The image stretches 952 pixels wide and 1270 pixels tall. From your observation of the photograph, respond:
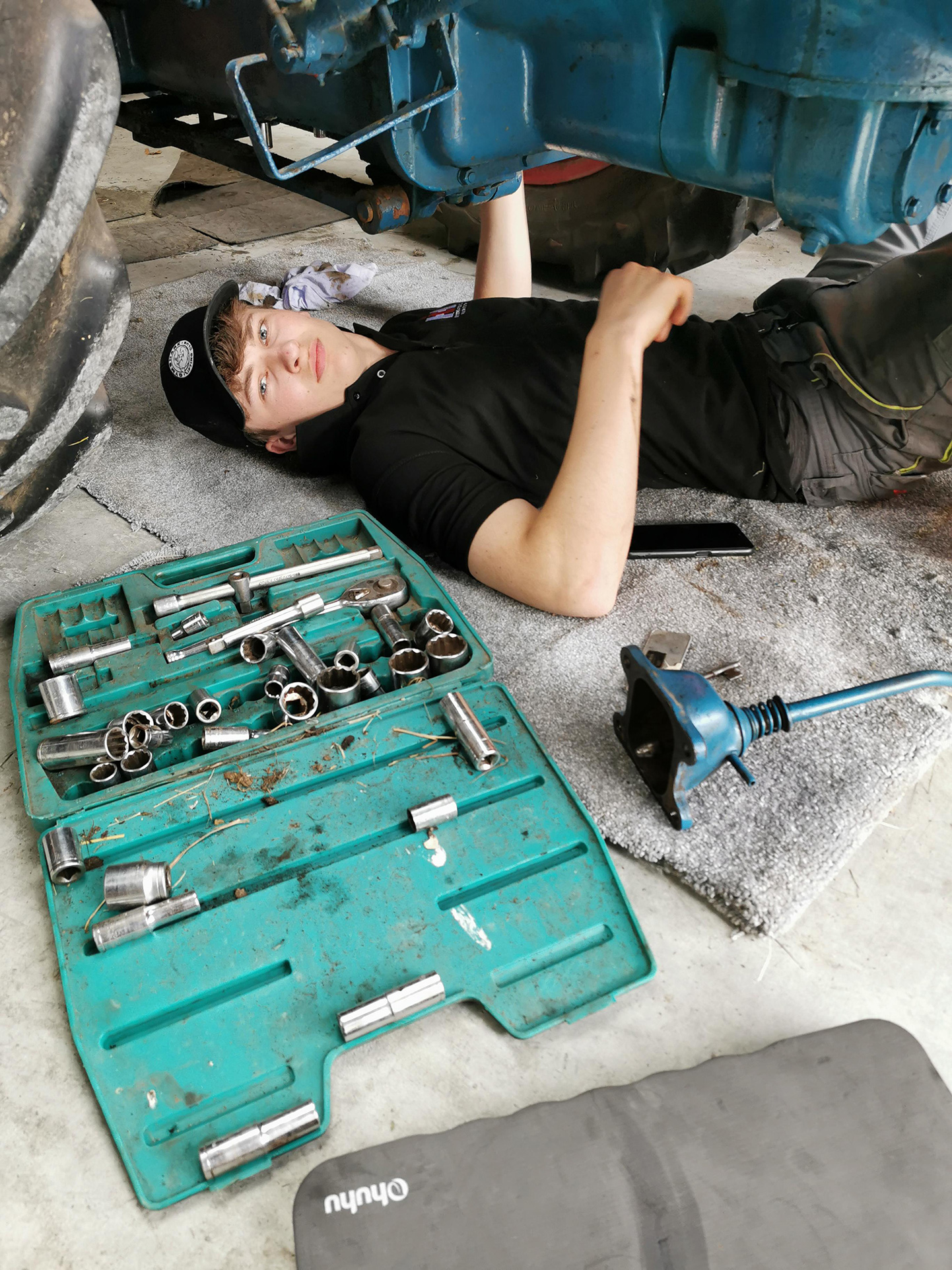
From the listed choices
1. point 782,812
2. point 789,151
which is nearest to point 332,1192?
point 782,812

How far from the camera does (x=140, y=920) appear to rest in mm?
1059

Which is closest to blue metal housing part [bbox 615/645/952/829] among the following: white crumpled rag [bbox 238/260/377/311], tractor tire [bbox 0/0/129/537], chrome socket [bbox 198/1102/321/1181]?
chrome socket [bbox 198/1102/321/1181]

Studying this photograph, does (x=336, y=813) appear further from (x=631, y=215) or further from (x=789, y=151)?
(x=631, y=215)

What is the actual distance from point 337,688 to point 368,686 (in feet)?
0.16

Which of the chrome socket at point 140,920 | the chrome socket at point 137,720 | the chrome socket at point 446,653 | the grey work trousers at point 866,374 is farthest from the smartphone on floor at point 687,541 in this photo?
the chrome socket at point 140,920

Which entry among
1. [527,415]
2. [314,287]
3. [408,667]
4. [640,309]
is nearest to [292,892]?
[408,667]

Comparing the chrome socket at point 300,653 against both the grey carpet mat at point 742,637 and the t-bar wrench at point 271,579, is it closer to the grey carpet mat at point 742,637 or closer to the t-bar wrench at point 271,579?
the t-bar wrench at point 271,579

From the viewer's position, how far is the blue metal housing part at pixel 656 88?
0.96 metres

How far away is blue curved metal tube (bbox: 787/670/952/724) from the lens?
3.97 ft

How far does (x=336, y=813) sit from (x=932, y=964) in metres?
0.75

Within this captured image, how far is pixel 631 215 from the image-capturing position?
7.93 ft

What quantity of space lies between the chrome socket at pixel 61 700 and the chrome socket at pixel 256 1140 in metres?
0.65

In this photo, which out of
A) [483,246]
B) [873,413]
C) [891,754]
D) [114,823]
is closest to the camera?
[114,823]

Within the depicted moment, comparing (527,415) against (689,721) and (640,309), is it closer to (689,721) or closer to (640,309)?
(640,309)
